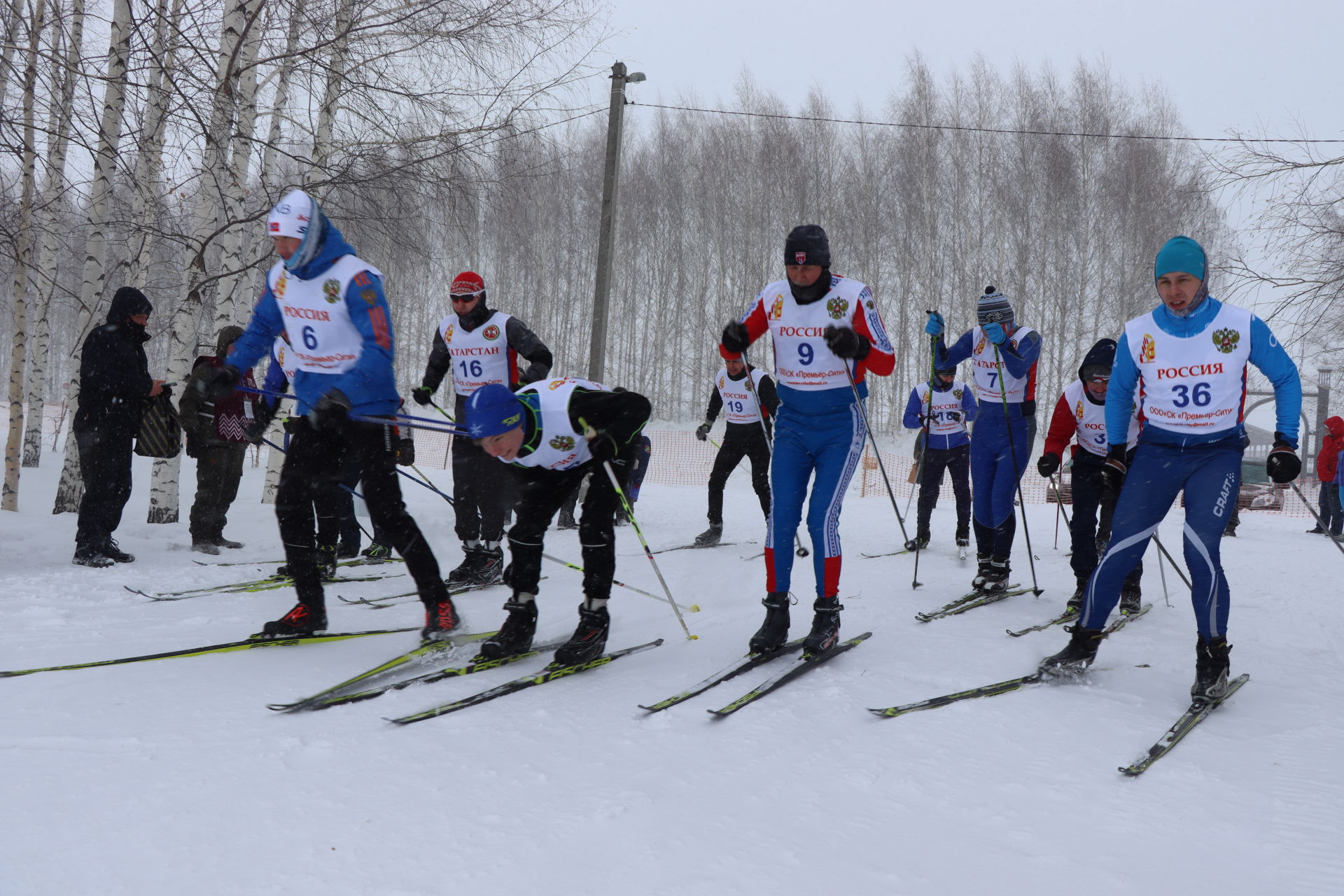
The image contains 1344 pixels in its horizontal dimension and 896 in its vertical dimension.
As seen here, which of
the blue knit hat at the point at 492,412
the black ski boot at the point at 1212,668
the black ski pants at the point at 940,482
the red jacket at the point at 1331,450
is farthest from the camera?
the red jacket at the point at 1331,450

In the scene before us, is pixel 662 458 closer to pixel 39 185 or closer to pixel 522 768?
pixel 39 185

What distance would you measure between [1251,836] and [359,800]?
2.31 meters

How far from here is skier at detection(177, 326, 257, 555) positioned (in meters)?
6.18

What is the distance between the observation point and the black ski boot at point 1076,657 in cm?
367

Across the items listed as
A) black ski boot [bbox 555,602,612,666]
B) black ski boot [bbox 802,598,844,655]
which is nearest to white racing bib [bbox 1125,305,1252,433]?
black ski boot [bbox 802,598,844,655]

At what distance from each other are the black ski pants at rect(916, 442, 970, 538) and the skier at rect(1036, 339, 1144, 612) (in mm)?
1699

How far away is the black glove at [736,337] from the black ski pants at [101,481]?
4.07 meters

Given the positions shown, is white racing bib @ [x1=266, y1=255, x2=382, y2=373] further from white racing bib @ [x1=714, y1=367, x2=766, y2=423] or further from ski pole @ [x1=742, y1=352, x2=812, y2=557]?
white racing bib @ [x1=714, y1=367, x2=766, y2=423]

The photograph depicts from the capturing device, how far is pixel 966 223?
26.6m

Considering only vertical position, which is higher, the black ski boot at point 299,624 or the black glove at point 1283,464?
the black glove at point 1283,464

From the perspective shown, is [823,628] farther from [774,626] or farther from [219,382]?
[219,382]

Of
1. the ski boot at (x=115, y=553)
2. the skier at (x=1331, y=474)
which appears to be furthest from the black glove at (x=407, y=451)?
the skier at (x=1331, y=474)

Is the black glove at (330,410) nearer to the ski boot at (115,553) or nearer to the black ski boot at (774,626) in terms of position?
the black ski boot at (774,626)

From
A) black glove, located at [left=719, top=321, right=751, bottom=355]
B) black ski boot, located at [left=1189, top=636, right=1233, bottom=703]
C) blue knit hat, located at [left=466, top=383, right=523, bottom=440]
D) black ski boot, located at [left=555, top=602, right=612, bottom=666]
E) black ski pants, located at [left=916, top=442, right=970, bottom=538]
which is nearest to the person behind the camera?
blue knit hat, located at [left=466, top=383, right=523, bottom=440]
